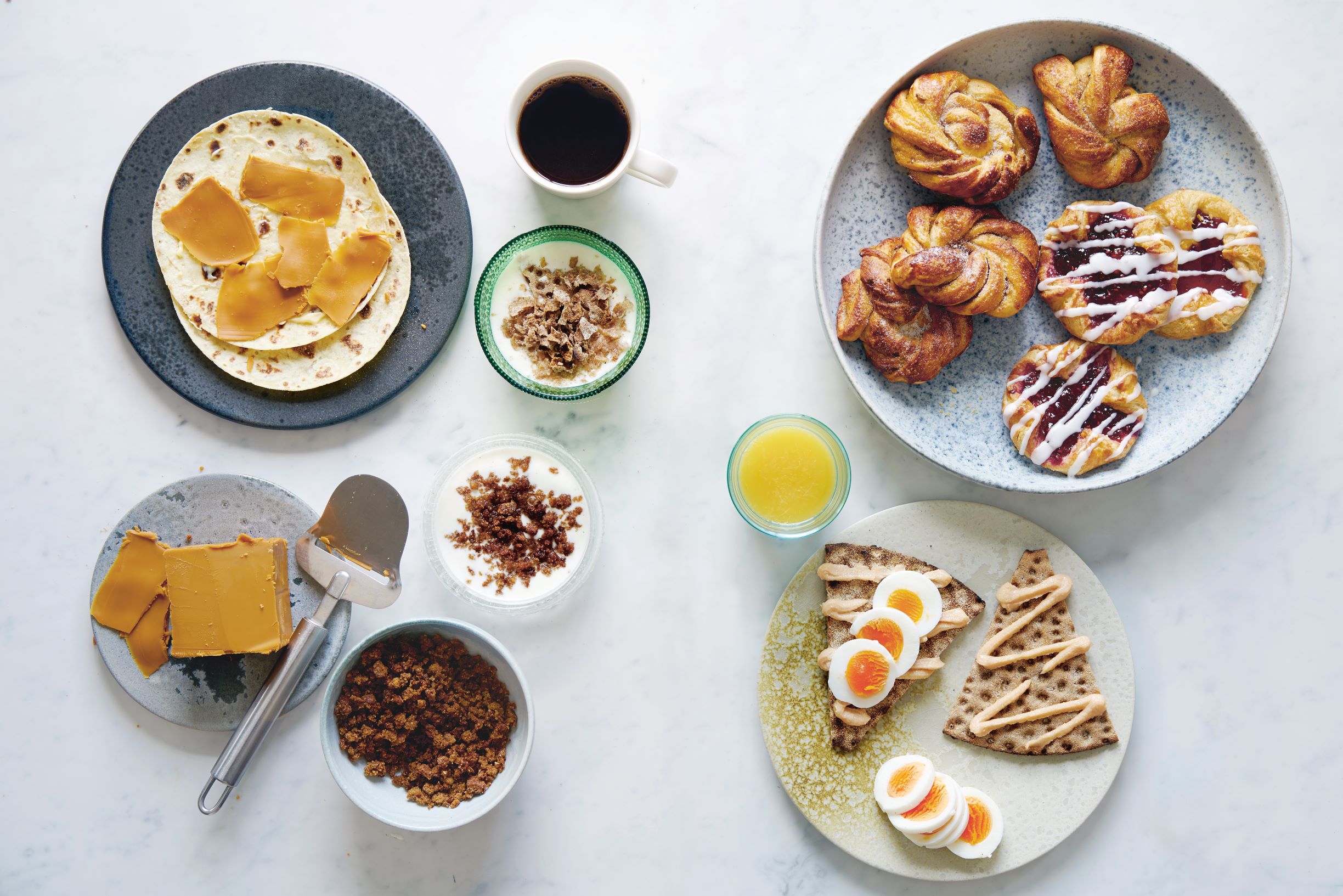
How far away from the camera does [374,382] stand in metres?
1.72

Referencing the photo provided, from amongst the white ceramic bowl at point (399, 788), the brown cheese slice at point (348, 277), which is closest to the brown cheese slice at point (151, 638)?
the white ceramic bowl at point (399, 788)

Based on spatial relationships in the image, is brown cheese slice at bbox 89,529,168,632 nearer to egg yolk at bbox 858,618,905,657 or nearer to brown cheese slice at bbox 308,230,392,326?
brown cheese slice at bbox 308,230,392,326

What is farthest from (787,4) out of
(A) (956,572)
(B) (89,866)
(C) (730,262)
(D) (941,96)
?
(B) (89,866)

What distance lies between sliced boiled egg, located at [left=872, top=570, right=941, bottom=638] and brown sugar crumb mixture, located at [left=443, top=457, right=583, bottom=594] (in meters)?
0.70


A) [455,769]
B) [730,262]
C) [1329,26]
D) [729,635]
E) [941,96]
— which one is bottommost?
[455,769]

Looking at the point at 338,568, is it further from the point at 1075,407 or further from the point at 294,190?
the point at 1075,407

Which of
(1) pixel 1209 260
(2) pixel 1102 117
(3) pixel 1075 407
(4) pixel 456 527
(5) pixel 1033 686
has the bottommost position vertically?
(4) pixel 456 527

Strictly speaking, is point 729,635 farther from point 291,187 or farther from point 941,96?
point 291,187

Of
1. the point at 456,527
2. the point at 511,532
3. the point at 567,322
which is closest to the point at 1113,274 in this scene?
the point at 567,322

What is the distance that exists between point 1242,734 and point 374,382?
2.22 meters

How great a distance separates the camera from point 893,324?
1628mm

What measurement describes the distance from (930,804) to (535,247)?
152 cm

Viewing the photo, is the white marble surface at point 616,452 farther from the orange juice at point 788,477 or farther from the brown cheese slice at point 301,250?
the brown cheese slice at point 301,250

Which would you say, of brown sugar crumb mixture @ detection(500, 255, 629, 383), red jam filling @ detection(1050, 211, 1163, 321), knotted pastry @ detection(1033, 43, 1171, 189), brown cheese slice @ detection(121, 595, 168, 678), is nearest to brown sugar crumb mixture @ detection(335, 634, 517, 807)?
brown cheese slice @ detection(121, 595, 168, 678)
